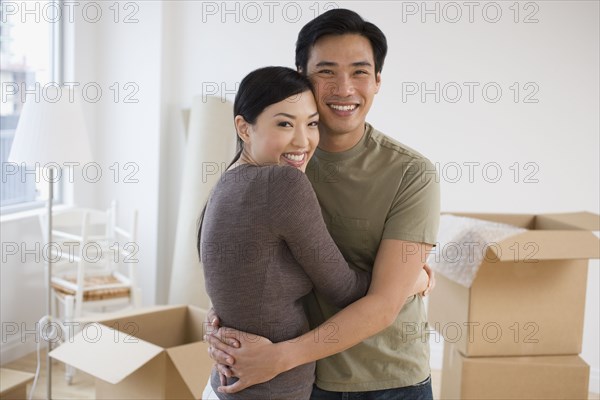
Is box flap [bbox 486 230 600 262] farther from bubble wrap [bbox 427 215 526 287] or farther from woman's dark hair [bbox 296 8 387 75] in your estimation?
woman's dark hair [bbox 296 8 387 75]

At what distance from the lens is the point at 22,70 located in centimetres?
392

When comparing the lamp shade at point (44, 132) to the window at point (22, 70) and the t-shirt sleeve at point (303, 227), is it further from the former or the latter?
the t-shirt sleeve at point (303, 227)

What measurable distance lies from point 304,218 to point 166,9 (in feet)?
10.5

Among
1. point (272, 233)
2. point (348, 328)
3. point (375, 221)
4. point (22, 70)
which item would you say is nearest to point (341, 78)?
point (375, 221)

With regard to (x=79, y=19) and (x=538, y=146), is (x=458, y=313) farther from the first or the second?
(x=79, y=19)

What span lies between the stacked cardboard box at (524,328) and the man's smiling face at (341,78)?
1168mm

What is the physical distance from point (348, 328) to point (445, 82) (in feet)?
8.44

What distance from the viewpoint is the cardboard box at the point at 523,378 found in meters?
2.60

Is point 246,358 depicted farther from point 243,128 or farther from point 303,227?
point 243,128

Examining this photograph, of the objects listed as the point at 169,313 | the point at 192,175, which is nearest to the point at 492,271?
the point at 169,313

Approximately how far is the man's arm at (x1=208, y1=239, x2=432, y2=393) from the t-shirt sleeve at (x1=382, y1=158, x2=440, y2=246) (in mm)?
23

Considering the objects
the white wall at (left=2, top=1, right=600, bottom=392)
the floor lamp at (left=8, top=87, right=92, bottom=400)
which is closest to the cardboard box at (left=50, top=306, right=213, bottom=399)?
the floor lamp at (left=8, top=87, right=92, bottom=400)

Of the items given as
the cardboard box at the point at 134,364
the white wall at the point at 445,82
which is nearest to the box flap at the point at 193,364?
the cardboard box at the point at 134,364

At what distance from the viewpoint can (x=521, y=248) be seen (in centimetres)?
231
